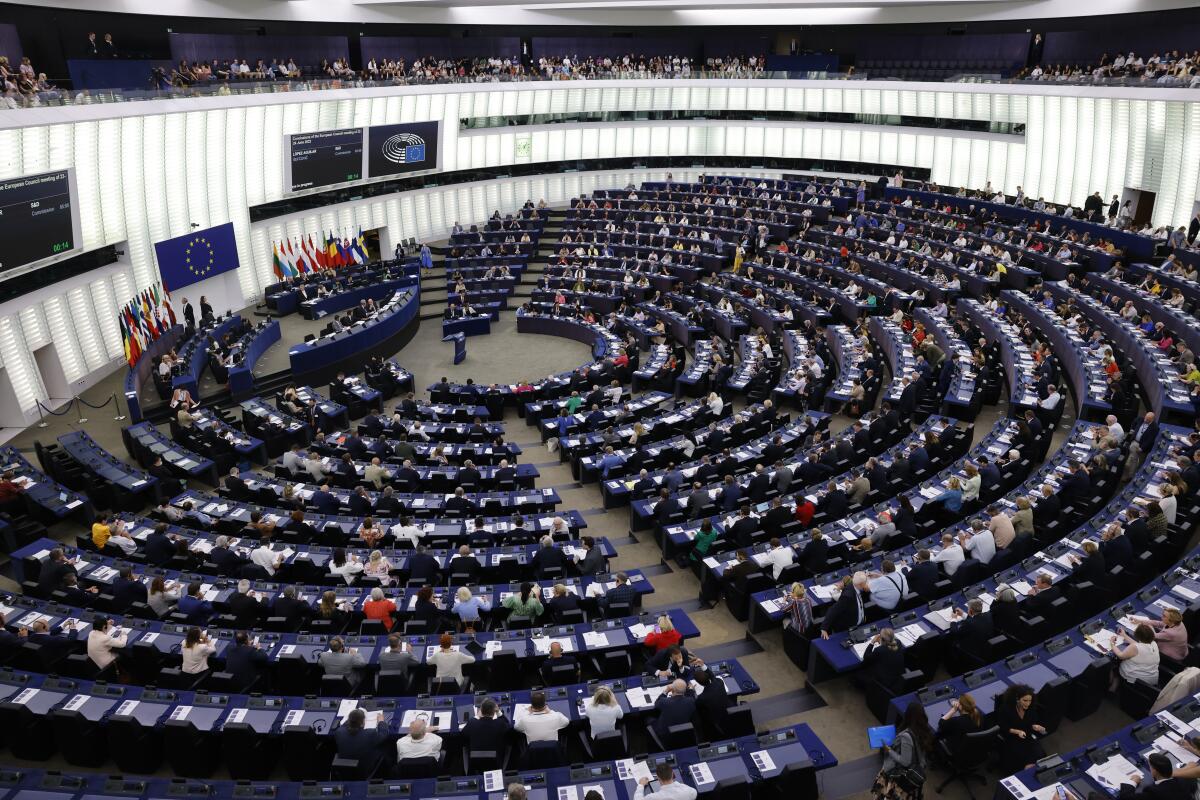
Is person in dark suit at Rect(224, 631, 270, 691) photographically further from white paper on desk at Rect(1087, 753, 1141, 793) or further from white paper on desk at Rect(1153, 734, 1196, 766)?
white paper on desk at Rect(1153, 734, 1196, 766)

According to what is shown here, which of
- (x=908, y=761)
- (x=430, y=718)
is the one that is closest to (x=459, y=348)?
(x=430, y=718)

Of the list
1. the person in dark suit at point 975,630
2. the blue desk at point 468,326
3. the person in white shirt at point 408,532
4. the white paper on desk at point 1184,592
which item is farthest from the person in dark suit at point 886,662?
the blue desk at point 468,326

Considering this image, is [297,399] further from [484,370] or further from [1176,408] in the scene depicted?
[1176,408]

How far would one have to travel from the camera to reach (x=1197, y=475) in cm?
1250

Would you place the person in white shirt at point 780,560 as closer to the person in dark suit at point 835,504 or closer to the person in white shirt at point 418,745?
the person in dark suit at point 835,504

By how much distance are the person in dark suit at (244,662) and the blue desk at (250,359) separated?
14410 millimetres

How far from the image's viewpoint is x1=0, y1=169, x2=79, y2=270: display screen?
20125mm

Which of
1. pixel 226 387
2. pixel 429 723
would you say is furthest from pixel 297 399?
pixel 429 723

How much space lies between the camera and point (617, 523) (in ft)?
52.4

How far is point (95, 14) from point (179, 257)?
27.5 feet

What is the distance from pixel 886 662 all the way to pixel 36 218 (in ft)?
72.7

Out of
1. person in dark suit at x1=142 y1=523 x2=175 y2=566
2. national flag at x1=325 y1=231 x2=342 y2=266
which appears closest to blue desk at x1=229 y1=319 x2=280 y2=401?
national flag at x1=325 y1=231 x2=342 y2=266

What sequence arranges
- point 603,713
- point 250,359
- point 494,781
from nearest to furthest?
1. point 494,781
2. point 603,713
3. point 250,359

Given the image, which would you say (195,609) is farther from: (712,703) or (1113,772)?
(1113,772)
